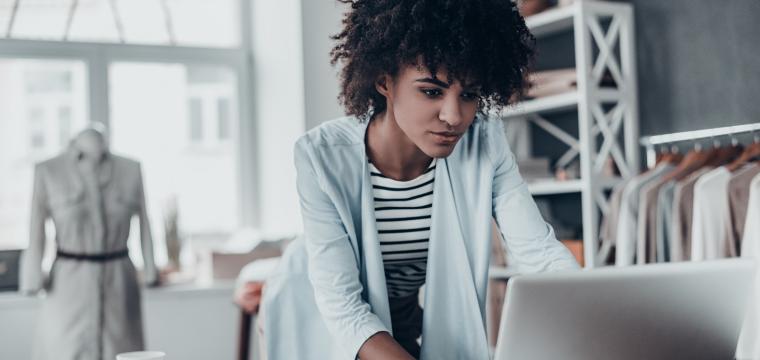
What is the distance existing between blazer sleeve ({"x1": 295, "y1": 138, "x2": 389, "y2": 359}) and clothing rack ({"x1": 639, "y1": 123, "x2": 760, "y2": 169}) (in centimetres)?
206

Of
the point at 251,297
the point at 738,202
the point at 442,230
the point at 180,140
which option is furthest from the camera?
the point at 180,140

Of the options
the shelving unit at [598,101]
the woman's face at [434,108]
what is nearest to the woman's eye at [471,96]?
the woman's face at [434,108]

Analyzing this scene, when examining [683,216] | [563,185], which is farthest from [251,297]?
[563,185]

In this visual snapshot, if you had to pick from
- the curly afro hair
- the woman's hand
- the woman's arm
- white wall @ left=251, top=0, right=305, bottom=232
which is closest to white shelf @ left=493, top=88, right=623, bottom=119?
white wall @ left=251, top=0, right=305, bottom=232

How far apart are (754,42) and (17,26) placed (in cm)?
379

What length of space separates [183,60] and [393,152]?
3.70 meters

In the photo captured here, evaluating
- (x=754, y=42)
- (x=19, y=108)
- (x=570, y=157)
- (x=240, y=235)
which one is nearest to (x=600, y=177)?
(x=570, y=157)

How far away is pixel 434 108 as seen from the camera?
1.35m

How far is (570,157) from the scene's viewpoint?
13.2 feet

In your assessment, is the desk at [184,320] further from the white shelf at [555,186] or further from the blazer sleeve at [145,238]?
the white shelf at [555,186]

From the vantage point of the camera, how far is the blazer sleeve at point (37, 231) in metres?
3.43

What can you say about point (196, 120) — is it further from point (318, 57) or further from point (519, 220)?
point (519, 220)

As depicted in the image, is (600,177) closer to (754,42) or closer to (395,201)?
(754,42)

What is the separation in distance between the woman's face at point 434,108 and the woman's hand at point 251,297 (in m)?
Result: 1.27
